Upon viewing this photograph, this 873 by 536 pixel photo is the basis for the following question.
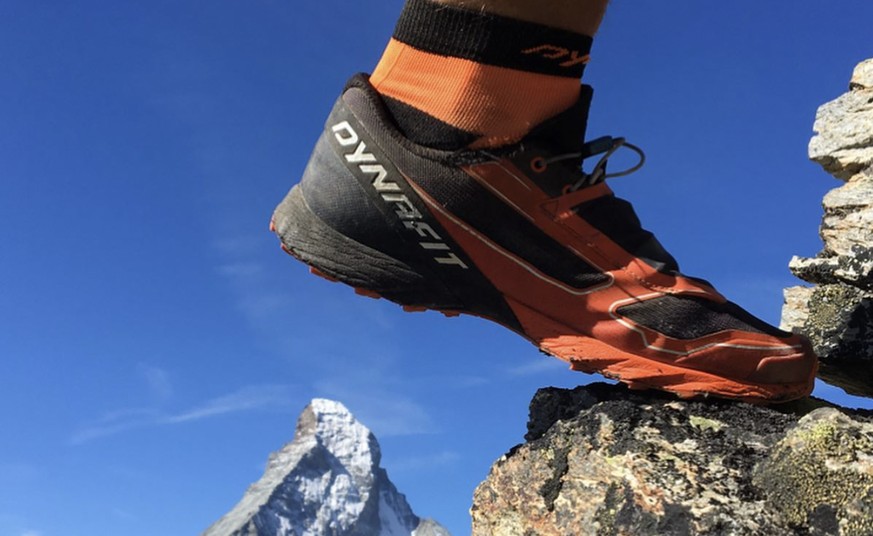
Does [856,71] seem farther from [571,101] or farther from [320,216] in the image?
[320,216]

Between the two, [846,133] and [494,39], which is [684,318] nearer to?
[494,39]

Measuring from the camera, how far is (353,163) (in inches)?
132

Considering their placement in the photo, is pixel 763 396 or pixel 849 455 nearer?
pixel 849 455

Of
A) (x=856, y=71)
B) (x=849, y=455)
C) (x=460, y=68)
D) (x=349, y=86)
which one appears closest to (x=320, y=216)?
(x=349, y=86)

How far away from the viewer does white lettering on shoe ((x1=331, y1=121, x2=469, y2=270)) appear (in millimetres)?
3260

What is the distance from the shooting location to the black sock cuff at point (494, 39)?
3.00 metres

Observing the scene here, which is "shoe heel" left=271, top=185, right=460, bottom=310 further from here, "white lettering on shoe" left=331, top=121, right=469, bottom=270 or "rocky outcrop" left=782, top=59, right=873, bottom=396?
"rocky outcrop" left=782, top=59, right=873, bottom=396

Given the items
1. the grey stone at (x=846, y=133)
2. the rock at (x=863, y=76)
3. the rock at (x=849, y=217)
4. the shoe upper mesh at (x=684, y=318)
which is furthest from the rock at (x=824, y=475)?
the rock at (x=863, y=76)

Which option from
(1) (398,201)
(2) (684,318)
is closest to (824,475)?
(2) (684,318)

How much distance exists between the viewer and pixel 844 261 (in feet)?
14.1

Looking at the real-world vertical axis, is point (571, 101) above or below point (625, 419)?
above

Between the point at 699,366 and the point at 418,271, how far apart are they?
1.18 metres

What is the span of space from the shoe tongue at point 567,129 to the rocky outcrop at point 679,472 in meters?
1.03

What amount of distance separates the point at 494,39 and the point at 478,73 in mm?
138
